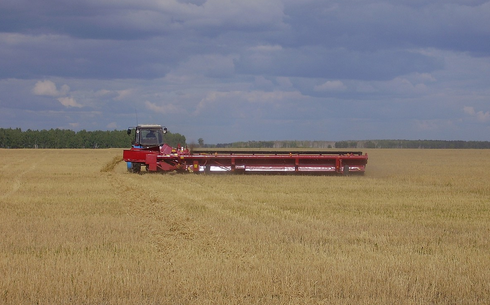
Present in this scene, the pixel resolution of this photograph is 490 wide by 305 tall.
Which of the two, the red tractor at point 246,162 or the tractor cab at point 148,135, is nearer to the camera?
the red tractor at point 246,162

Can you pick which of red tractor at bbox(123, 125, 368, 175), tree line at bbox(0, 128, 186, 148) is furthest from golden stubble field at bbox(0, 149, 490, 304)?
tree line at bbox(0, 128, 186, 148)

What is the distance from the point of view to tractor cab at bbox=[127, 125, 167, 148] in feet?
83.5

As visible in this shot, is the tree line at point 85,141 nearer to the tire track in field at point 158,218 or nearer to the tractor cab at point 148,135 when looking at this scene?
the tractor cab at point 148,135

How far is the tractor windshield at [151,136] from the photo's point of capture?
25453 millimetres

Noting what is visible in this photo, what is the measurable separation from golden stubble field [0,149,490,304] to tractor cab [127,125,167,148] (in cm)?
946

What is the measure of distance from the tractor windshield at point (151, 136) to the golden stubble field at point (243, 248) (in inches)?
372

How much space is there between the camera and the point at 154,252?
26.4ft

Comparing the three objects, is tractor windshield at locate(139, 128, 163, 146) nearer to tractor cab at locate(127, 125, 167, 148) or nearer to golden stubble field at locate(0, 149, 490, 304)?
tractor cab at locate(127, 125, 167, 148)

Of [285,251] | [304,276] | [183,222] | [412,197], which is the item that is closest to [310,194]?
[412,197]

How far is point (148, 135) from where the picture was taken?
84.0 ft

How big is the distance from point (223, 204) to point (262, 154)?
1135cm

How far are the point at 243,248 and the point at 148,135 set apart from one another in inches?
711

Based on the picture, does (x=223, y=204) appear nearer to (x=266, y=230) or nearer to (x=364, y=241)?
(x=266, y=230)

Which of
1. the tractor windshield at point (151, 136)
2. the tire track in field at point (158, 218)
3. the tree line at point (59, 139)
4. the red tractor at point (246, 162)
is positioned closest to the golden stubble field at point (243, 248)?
the tire track in field at point (158, 218)
